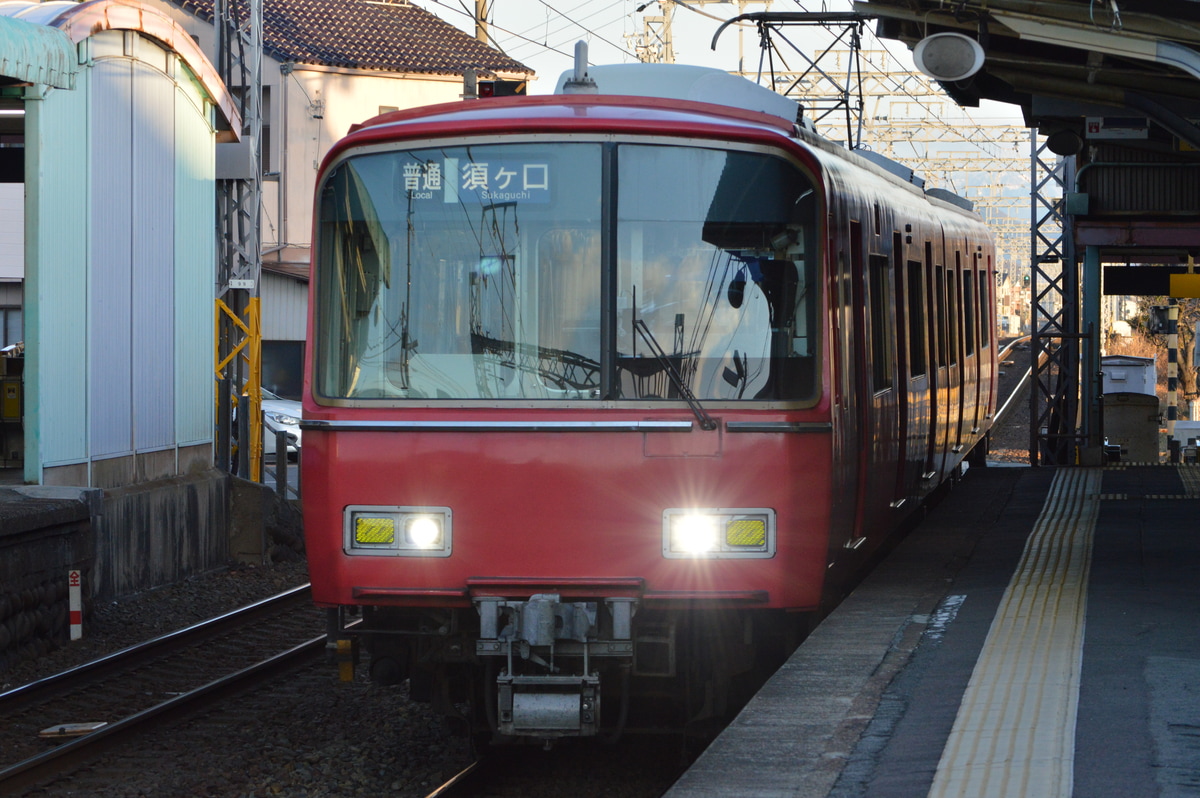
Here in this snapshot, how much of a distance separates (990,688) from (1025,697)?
0.19 metres

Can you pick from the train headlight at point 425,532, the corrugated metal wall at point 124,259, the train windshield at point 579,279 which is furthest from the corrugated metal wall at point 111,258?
the train headlight at point 425,532

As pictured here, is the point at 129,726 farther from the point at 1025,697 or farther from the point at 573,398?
the point at 1025,697

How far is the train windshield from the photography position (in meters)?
6.42

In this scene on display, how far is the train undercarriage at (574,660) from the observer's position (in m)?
6.26

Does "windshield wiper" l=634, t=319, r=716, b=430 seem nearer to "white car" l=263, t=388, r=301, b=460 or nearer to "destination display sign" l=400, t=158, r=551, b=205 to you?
"destination display sign" l=400, t=158, r=551, b=205

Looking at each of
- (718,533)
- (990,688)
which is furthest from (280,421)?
(990,688)

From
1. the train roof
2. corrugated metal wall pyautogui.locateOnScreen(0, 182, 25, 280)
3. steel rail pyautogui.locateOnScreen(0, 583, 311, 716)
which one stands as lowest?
steel rail pyautogui.locateOnScreen(0, 583, 311, 716)

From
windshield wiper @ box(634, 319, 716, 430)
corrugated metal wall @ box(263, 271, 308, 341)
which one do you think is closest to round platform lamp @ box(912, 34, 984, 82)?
windshield wiper @ box(634, 319, 716, 430)

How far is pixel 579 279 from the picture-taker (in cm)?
645

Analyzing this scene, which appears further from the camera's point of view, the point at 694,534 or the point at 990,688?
the point at 694,534

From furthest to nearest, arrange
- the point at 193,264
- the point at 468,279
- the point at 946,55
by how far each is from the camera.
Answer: the point at 193,264, the point at 946,55, the point at 468,279

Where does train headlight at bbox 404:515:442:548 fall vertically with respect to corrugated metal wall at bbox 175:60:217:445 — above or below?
below

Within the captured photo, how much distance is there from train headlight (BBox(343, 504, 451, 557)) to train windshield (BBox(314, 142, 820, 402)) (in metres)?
0.47

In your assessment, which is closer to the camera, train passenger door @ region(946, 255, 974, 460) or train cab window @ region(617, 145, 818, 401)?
train cab window @ region(617, 145, 818, 401)
